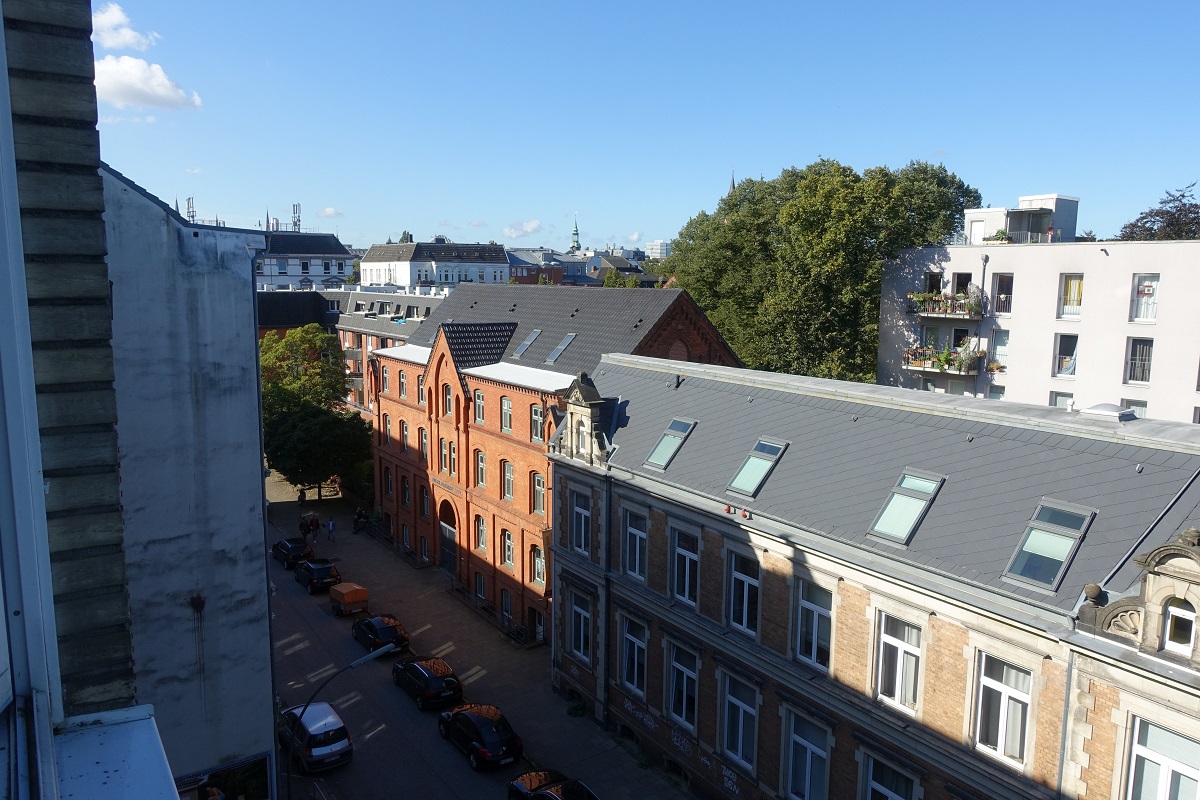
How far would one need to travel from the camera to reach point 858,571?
1789 cm

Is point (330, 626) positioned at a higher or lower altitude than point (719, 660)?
lower

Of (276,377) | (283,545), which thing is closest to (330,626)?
(283,545)

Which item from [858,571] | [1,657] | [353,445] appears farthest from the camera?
[353,445]

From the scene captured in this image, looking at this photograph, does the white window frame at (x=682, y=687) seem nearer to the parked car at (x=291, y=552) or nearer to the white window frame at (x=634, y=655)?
the white window frame at (x=634, y=655)

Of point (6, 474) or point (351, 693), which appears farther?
point (351, 693)

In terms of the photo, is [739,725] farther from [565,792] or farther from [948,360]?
[948,360]

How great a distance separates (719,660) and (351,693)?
51.9 feet

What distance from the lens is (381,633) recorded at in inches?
1313

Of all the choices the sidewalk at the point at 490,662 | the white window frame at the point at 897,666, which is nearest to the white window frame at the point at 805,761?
the white window frame at the point at 897,666

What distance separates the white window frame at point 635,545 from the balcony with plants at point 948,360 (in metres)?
23.5

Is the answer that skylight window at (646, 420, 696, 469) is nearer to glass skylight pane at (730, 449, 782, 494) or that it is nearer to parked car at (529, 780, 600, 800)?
glass skylight pane at (730, 449, 782, 494)

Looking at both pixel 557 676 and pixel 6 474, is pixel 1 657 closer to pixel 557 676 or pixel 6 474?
pixel 6 474

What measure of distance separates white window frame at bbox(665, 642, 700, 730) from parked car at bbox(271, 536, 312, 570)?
85.7ft

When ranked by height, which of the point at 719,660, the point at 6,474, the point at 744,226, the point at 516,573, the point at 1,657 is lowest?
the point at 516,573
